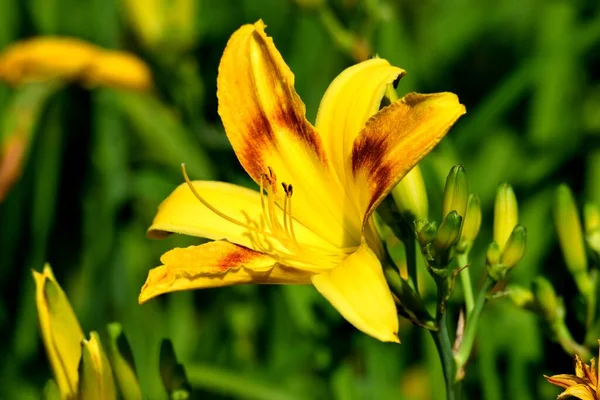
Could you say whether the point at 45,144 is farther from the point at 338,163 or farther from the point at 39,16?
the point at 338,163

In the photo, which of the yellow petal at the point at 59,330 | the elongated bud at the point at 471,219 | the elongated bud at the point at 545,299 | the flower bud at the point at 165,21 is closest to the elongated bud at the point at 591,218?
the elongated bud at the point at 545,299

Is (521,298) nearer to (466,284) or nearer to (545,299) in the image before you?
(545,299)

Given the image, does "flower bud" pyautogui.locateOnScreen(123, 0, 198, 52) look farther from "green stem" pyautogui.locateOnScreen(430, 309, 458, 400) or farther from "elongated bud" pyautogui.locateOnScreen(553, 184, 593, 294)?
"green stem" pyautogui.locateOnScreen(430, 309, 458, 400)

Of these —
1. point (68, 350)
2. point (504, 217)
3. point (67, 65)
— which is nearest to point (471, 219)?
point (504, 217)

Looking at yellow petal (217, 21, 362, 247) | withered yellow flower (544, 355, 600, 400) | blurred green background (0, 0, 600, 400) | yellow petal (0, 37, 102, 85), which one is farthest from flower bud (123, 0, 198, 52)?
withered yellow flower (544, 355, 600, 400)

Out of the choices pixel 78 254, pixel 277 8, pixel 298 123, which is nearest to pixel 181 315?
pixel 78 254
